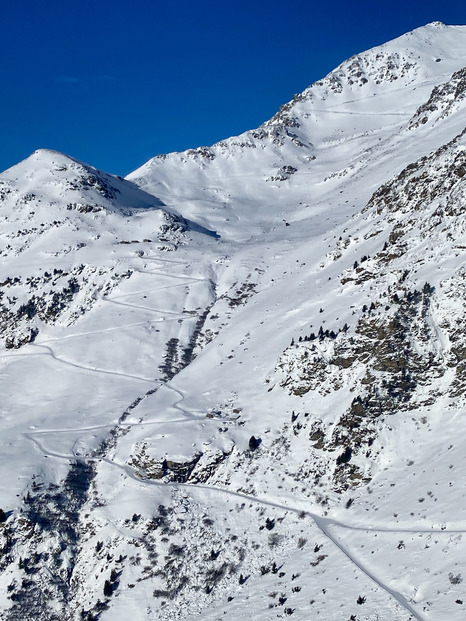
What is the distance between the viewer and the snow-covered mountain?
95.4ft

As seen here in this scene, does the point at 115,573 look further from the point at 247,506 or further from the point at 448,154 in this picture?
the point at 448,154

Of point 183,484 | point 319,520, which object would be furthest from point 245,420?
point 319,520

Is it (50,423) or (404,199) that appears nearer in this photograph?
(50,423)

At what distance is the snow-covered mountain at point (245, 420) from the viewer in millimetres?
29078

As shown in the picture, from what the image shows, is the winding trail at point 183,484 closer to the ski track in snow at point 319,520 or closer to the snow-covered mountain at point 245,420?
the ski track in snow at point 319,520

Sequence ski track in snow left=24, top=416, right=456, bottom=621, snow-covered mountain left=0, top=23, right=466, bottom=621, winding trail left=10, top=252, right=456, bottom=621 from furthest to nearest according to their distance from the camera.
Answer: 1. snow-covered mountain left=0, top=23, right=466, bottom=621
2. winding trail left=10, top=252, right=456, bottom=621
3. ski track in snow left=24, top=416, right=456, bottom=621

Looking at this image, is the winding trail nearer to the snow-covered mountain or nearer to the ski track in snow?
the ski track in snow

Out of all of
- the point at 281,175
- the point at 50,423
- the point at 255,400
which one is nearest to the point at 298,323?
the point at 255,400

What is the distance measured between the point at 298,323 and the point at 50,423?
23830 mm

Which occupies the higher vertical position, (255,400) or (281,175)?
(281,175)

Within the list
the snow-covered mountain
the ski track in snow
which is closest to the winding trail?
the ski track in snow

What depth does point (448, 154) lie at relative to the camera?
56.5 metres

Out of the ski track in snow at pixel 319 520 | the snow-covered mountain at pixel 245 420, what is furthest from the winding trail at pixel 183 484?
the snow-covered mountain at pixel 245 420

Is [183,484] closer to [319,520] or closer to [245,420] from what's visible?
[245,420]
